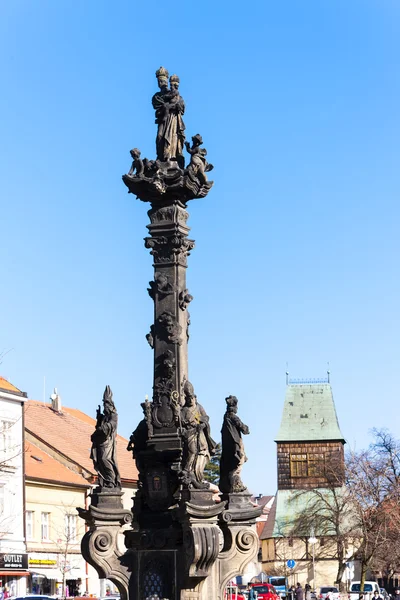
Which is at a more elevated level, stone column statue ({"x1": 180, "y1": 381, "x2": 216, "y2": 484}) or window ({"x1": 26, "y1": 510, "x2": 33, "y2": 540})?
stone column statue ({"x1": 180, "y1": 381, "x2": 216, "y2": 484})

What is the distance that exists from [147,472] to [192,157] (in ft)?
16.5

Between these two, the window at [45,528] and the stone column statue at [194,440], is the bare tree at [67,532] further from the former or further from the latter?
the stone column statue at [194,440]

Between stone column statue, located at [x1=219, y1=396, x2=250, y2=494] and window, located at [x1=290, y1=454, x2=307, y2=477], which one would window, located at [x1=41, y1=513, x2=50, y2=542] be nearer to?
stone column statue, located at [x1=219, y1=396, x2=250, y2=494]

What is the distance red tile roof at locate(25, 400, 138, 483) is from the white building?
7.59 m

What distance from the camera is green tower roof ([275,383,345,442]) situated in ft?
397

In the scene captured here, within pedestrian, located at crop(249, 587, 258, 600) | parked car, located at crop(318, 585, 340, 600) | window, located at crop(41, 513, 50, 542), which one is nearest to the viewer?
parked car, located at crop(318, 585, 340, 600)

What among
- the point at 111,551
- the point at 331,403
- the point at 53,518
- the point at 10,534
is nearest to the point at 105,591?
the point at 53,518

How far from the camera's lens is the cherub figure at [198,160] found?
790 inches

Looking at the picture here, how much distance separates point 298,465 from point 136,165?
103m

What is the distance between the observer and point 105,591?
61031 millimetres

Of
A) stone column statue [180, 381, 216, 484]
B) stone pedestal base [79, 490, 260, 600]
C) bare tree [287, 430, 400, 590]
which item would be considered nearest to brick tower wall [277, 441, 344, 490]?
bare tree [287, 430, 400, 590]

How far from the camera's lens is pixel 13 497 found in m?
53.5

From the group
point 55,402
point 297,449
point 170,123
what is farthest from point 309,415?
point 170,123

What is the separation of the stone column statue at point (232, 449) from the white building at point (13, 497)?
32307mm
